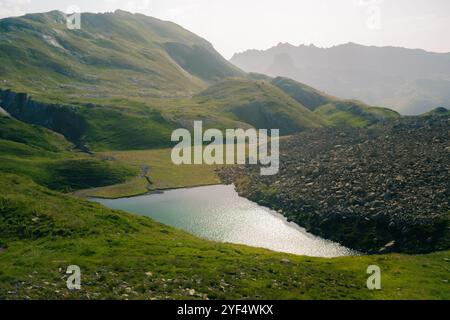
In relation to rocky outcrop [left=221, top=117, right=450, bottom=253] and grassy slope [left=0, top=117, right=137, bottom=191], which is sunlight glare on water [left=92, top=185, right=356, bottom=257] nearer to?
rocky outcrop [left=221, top=117, right=450, bottom=253]

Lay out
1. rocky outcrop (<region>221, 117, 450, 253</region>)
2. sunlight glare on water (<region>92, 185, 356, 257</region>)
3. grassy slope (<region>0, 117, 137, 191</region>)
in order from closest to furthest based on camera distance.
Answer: rocky outcrop (<region>221, 117, 450, 253</region>) → sunlight glare on water (<region>92, 185, 356, 257</region>) → grassy slope (<region>0, 117, 137, 191</region>)

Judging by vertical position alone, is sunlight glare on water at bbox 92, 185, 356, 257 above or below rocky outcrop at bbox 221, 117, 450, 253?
below

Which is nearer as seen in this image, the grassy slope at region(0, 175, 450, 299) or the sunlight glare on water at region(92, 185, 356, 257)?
the grassy slope at region(0, 175, 450, 299)

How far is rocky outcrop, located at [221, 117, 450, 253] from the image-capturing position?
7206 centimetres

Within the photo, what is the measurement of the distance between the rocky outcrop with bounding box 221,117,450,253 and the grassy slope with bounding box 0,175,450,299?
542 inches

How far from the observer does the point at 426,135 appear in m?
120

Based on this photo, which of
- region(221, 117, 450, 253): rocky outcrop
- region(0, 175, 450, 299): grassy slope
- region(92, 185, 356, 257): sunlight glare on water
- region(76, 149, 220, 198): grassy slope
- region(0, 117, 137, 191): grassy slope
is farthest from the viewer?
region(0, 117, 137, 191): grassy slope

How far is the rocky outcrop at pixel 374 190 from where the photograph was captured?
72.1 meters

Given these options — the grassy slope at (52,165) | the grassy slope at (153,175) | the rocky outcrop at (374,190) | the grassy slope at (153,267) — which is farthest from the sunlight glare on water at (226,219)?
the grassy slope at (52,165)

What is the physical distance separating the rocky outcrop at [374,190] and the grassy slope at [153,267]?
1378 centimetres

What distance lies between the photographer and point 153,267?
43.6 meters

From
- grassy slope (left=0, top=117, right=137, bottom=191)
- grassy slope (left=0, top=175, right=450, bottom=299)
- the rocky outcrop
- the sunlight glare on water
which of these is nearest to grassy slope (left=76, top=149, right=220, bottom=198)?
the sunlight glare on water

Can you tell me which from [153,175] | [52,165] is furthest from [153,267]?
[52,165]
